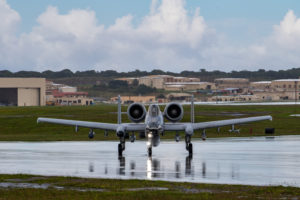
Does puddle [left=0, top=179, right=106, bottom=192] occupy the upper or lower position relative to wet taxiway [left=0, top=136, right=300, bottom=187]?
lower

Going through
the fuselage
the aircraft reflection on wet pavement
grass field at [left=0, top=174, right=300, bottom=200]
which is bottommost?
grass field at [left=0, top=174, right=300, bottom=200]

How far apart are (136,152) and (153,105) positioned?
626 cm

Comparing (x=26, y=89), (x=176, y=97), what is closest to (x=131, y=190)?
(x=176, y=97)

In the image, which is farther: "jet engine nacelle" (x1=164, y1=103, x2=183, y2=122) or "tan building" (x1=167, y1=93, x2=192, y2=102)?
"tan building" (x1=167, y1=93, x2=192, y2=102)

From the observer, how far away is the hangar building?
193000 millimetres

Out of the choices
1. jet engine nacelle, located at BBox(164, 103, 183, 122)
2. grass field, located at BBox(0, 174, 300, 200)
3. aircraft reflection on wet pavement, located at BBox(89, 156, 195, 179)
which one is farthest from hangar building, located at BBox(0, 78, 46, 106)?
grass field, located at BBox(0, 174, 300, 200)

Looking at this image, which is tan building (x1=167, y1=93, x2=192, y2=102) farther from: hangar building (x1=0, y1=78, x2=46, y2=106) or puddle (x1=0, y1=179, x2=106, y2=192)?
puddle (x1=0, y1=179, x2=106, y2=192)

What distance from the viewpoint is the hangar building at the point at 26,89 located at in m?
193

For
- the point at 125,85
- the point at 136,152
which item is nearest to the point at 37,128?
the point at 136,152

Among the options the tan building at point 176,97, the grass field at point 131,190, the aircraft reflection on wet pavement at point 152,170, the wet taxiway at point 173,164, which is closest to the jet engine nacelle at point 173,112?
the wet taxiway at point 173,164

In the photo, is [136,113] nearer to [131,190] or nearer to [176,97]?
[131,190]

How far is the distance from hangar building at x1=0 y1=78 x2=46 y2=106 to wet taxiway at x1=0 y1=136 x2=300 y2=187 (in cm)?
15615

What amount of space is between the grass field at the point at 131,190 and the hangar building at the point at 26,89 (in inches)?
6761

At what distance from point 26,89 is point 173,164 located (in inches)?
6685
